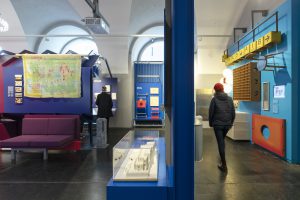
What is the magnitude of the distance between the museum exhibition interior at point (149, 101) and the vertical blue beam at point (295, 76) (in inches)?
0.8

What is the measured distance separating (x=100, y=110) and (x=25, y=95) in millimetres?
2360

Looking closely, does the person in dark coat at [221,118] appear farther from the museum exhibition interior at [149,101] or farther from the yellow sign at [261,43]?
the yellow sign at [261,43]

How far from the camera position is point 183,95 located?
1.90m

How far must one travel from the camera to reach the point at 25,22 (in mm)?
10055

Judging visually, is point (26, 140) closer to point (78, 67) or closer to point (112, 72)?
point (78, 67)

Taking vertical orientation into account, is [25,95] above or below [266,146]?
above

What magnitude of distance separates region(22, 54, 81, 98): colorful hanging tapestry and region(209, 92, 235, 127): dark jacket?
3.46m

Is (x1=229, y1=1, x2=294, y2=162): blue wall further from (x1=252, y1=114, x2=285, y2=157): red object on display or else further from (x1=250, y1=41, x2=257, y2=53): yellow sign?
(x1=250, y1=41, x2=257, y2=53): yellow sign

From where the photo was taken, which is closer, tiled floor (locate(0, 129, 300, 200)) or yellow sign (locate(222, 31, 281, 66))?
tiled floor (locate(0, 129, 300, 200))

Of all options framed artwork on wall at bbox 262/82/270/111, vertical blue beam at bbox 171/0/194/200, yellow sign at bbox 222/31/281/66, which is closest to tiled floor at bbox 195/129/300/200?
framed artwork on wall at bbox 262/82/270/111

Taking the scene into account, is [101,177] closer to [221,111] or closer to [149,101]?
[221,111]

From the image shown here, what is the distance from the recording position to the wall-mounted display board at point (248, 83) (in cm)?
699

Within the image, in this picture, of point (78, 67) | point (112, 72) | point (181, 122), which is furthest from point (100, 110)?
point (181, 122)

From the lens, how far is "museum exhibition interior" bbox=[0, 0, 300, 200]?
212 cm
